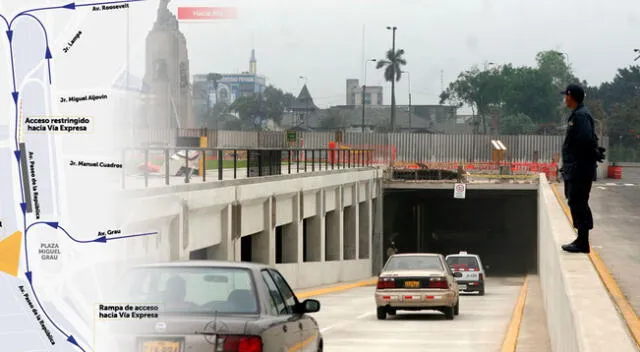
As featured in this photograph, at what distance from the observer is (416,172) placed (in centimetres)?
7469

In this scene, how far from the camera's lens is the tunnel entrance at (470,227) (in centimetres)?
8544

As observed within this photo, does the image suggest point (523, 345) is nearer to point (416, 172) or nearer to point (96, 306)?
point (96, 306)

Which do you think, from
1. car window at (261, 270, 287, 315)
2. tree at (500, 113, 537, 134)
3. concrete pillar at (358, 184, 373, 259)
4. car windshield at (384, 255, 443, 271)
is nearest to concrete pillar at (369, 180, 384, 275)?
concrete pillar at (358, 184, 373, 259)

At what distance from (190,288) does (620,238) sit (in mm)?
18459

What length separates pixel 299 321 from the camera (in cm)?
1305

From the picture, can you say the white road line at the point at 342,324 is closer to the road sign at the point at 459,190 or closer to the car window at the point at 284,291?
the car window at the point at 284,291

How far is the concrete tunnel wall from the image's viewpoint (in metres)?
30.2

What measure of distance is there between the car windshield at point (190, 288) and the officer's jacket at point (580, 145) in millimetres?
5147

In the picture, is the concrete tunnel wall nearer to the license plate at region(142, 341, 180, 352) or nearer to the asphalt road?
the asphalt road

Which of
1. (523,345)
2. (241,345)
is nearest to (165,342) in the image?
(241,345)

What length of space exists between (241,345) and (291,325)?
1589 mm

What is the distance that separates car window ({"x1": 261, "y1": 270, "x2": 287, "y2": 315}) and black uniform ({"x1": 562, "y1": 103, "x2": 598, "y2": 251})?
446 cm

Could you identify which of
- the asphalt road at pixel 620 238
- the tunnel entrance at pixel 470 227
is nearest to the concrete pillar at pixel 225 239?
the asphalt road at pixel 620 238

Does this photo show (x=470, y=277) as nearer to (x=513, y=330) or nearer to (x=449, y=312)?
(x=449, y=312)
